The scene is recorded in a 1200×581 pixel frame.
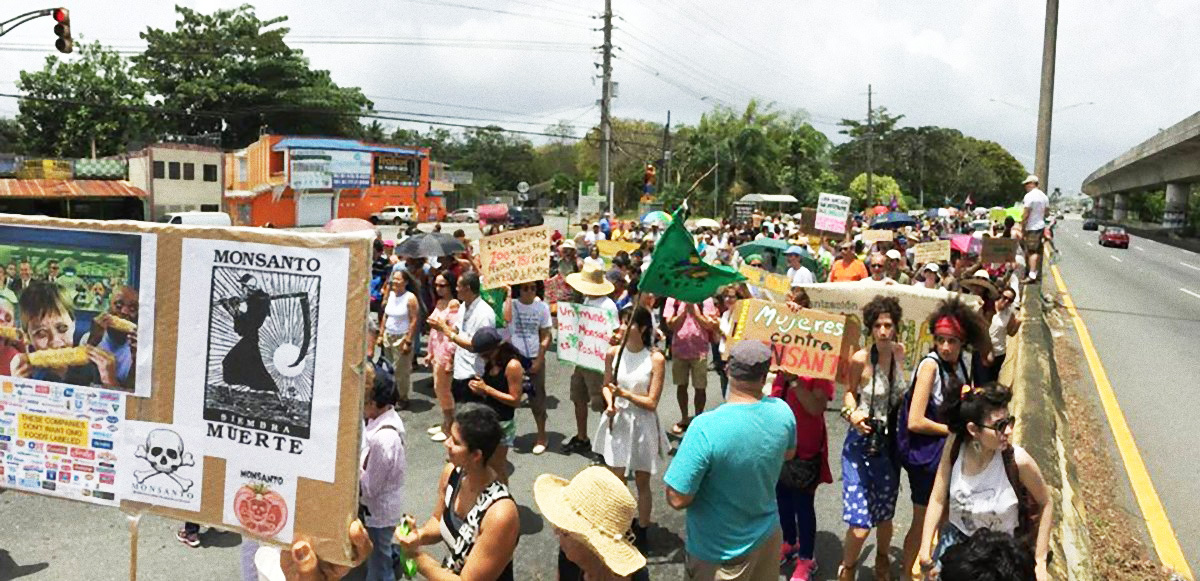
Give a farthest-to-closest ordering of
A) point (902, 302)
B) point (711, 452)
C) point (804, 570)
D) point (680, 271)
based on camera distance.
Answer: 1. point (902, 302)
2. point (680, 271)
3. point (804, 570)
4. point (711, 452)

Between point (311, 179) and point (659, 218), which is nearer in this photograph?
point (659, 218)

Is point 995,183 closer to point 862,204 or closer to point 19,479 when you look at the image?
point 862,204

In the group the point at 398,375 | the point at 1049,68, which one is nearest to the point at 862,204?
the point at 1049,68

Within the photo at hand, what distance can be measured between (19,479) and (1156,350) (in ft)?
45.9

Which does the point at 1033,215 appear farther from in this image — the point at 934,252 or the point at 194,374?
the point at 194,374

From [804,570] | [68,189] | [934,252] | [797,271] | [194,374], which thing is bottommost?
[804,570]

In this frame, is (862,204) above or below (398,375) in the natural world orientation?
above

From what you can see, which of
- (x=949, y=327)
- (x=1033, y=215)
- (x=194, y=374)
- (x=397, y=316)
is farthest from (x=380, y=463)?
(x=1033, y=215)

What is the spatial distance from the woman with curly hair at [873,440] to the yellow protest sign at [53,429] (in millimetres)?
3575

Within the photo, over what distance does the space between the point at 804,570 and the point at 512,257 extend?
5.07 metres

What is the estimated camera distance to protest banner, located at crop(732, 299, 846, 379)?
5.09 metres

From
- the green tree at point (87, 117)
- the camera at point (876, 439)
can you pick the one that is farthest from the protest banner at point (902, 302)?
the green tree at point (87, 117)

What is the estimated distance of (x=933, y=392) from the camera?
13.9 feet

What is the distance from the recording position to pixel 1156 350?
12.2m
